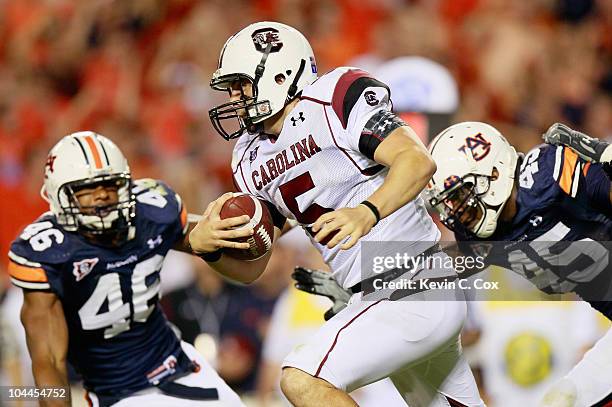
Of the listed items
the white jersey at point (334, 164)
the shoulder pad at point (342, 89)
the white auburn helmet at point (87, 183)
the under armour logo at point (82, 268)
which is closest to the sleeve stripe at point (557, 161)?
the white jersey at point (334, 164)

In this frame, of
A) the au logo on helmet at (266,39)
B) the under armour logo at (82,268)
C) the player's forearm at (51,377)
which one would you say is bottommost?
the player's forearm at (51,377)

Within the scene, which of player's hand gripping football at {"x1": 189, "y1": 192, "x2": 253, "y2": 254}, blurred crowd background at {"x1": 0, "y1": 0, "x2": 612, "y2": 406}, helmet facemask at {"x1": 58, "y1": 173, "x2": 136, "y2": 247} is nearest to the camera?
player's hand gripping football at {"x1": 189, "y1": 192, "x2": 253, "y2": 254}

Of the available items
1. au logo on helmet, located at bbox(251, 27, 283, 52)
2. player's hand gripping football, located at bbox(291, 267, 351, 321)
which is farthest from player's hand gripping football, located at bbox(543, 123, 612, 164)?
au logo on helmet, located at bbox(251, 27, 283, 52)

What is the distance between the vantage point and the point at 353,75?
12.4 feet

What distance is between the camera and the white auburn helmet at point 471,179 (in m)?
4.37

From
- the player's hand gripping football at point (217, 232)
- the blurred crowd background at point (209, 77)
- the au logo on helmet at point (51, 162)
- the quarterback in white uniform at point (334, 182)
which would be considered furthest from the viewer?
the blurred crowd background at point (209, 77)

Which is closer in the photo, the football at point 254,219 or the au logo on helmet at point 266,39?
the football at point 254,219

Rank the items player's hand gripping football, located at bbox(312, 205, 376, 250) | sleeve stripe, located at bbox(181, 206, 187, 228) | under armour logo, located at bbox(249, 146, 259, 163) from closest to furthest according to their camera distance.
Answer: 1. player's hand gripping football, located at bbox(312, 205, 376, 250)
2. under armour logo, located at bbox(249, 146, 259, 163)
3. sleeve stripe, located at bbox(181, 206, 187, 228)

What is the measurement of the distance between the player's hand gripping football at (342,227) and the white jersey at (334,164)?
41 cm

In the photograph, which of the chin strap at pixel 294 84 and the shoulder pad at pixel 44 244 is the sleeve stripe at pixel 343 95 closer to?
the chin strap at pixel 294 84

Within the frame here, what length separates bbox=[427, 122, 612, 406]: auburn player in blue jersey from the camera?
4352 millimetres

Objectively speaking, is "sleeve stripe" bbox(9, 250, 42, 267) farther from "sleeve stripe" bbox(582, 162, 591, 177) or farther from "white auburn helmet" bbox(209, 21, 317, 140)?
"sleeve stripe" bbox(582, 162, 591, 177)

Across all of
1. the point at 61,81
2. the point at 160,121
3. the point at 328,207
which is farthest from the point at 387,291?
the point at 61,81

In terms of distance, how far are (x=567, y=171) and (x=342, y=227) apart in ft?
4.73
